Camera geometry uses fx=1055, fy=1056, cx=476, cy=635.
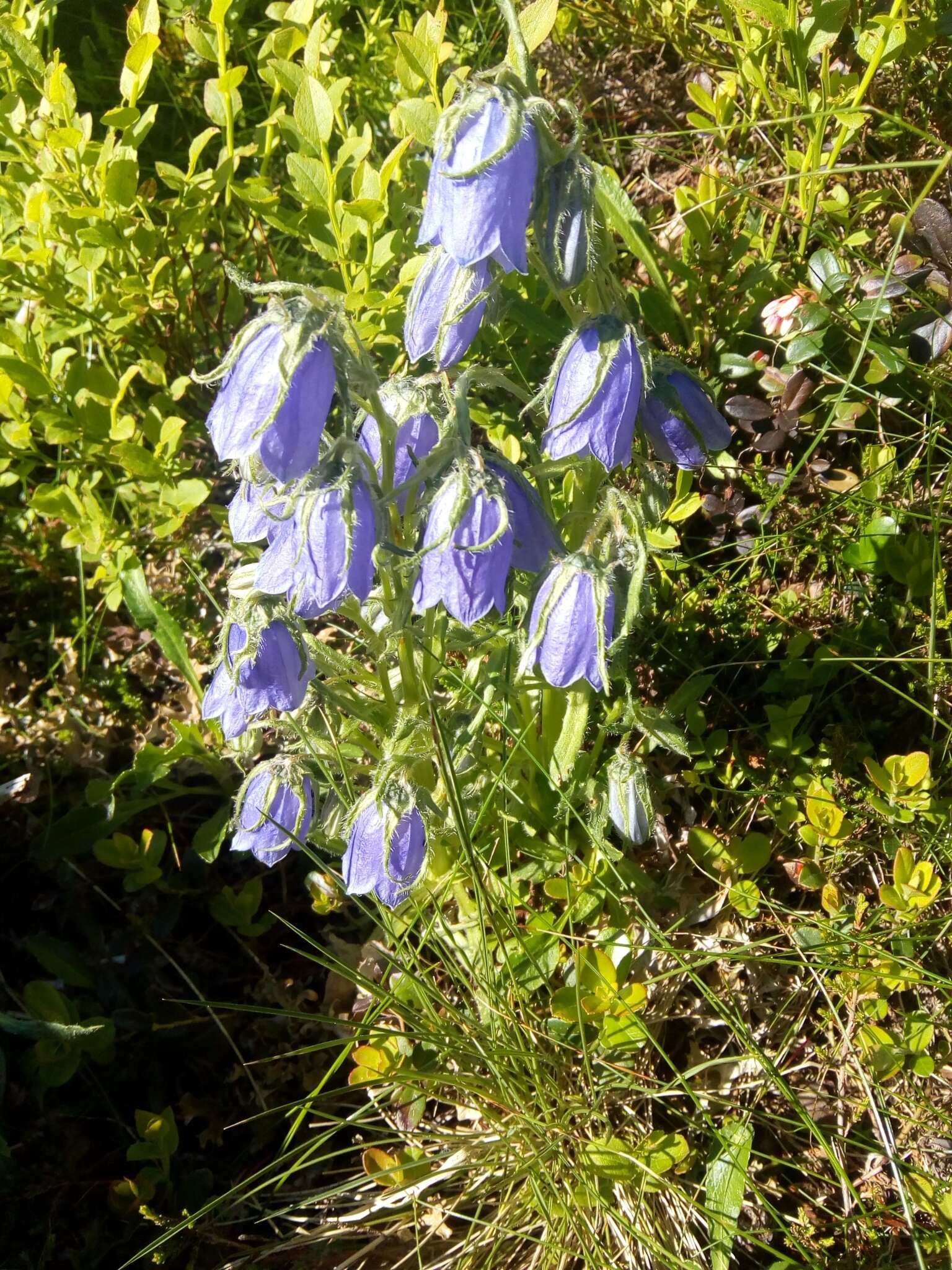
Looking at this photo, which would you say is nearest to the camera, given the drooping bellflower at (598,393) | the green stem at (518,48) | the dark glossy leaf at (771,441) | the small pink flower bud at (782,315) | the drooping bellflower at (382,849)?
the green stem at (518,48)

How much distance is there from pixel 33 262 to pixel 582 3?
2.20 metres

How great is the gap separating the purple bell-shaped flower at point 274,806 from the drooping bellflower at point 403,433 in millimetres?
604

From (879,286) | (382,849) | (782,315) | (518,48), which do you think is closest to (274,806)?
(382,849)

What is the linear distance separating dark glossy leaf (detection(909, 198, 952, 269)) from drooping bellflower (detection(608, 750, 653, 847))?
146 cm

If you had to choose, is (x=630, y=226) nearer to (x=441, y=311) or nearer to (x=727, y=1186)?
(x=441, y=311)

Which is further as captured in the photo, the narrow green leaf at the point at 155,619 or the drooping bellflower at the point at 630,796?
the narrow green leaf at the point at 155,619

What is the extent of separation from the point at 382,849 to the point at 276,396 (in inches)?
34.3

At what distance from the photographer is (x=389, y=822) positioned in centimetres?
195

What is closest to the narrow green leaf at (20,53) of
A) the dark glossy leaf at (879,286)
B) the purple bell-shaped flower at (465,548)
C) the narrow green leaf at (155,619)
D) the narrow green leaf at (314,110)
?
the narrow green leaf at (314,110)

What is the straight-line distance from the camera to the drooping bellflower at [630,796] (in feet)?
6.91

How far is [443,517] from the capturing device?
1692 mm

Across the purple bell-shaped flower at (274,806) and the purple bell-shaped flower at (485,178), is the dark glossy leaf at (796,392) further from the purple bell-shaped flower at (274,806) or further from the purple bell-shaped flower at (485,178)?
the purple bell-shaped flower at (274,806)

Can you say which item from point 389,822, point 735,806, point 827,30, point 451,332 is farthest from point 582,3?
point 389,822

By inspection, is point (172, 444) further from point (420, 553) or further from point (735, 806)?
point (735, 806)
